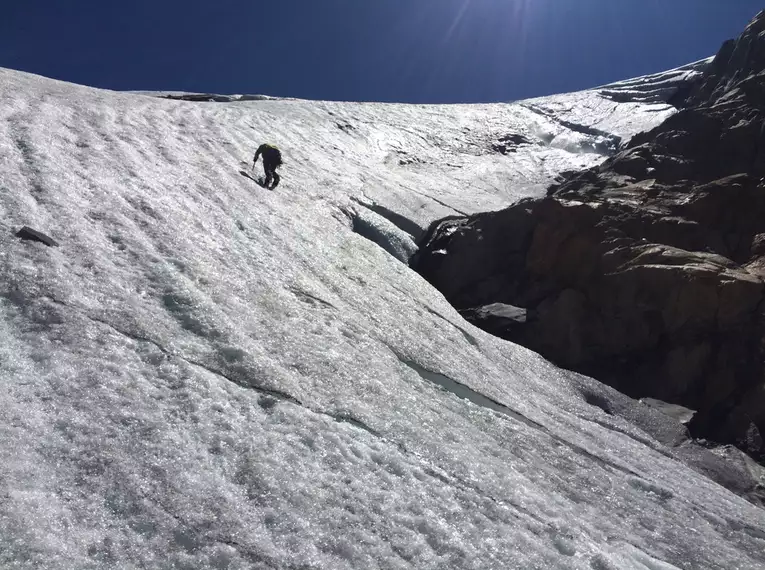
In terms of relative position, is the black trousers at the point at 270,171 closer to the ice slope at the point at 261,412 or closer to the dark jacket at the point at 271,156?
the dark jacket at the point at 271,156

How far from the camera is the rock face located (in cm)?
1212

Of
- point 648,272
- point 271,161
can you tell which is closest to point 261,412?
point 271,161

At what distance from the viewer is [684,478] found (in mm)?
7758

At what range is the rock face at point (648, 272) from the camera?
1212 centimetres

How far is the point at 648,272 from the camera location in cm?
1338

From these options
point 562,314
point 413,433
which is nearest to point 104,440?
point 413,433

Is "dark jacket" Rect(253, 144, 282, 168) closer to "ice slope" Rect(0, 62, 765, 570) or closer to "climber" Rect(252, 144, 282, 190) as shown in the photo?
"climber" Rect(252, 144, 282, 190)

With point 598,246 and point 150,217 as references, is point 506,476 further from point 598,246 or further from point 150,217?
point 598,246

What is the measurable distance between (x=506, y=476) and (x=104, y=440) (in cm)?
335

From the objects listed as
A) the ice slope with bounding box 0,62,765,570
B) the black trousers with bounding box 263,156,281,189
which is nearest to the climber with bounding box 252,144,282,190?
the black trousers with bounding box 263,156,281,189

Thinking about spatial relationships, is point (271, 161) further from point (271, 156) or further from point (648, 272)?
point (648, 272)

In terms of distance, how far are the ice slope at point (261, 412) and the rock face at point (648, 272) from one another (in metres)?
2.87

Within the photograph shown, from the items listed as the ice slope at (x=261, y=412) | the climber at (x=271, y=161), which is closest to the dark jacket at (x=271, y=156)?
the climber at (x=271, y=161)

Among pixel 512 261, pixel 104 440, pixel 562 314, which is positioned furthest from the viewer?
pixel 512 261
